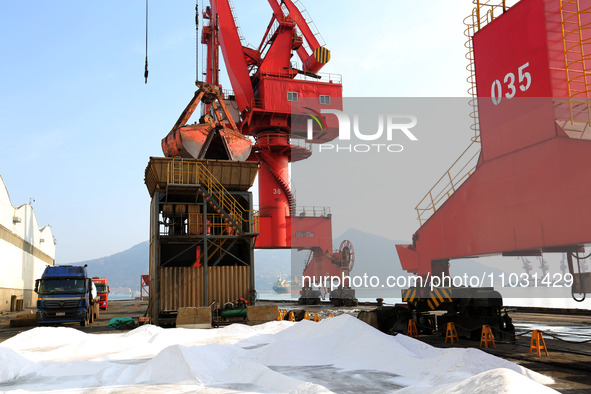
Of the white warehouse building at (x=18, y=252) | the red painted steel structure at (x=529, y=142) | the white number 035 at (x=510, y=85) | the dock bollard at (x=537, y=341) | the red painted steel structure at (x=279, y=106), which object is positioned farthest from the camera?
the red painted steel structure at (x=279, y=106)

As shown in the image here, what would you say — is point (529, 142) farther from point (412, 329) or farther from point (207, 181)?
point (207, 181)

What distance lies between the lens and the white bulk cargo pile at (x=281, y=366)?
28.3ft

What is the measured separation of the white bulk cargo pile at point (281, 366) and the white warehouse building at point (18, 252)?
30822mm

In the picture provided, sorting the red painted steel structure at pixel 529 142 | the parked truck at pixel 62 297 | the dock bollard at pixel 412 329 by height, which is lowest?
the dock bollard at pixel 412 329

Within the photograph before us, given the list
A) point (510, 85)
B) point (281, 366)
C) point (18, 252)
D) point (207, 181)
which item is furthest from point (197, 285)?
point (18, 252)

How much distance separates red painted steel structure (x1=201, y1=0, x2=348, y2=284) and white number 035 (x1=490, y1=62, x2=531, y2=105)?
33.5m

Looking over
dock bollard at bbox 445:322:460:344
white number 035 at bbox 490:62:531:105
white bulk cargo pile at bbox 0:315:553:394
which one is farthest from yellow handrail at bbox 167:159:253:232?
white number 035 at bbox 490:62:531:105

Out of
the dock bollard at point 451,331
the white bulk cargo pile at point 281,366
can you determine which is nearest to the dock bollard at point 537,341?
the white bulk cargo pile at point 281,366

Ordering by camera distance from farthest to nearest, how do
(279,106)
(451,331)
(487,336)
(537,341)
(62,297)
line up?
(279,106) < (62,297) < (451,331) < (487,336) < (537,341)

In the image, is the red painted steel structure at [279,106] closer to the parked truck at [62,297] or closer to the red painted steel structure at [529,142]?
the parked truck at [62,297]

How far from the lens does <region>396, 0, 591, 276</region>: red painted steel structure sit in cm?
988

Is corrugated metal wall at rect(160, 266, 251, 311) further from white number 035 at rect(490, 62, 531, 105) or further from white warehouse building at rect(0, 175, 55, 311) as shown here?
white warehouse building at rect(0, 175, 55, 311)

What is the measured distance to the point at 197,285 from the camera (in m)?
24.3

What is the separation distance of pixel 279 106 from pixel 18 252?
3056 centimetres
